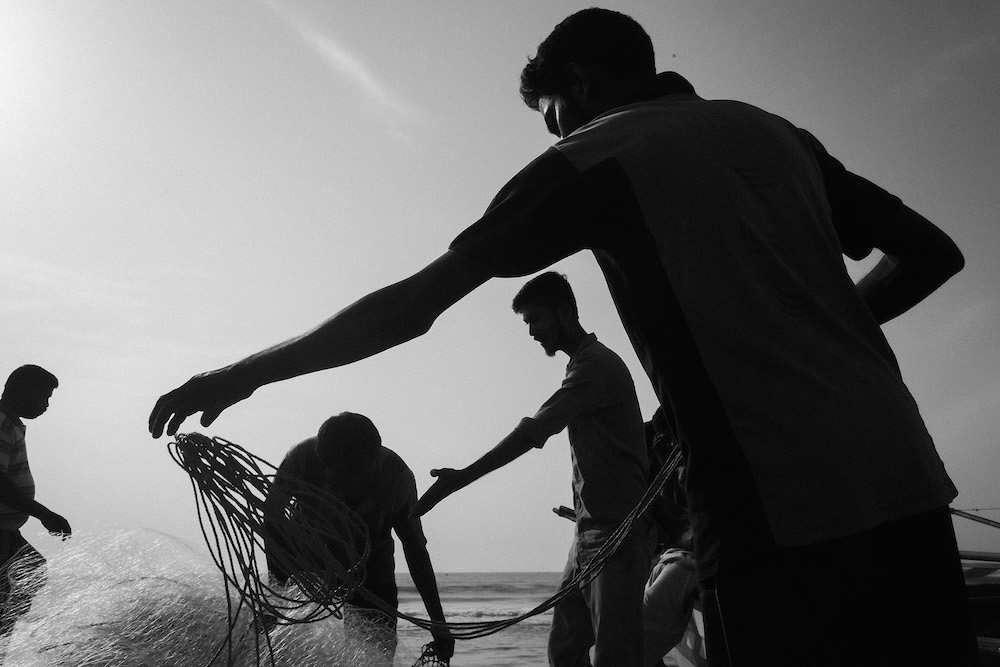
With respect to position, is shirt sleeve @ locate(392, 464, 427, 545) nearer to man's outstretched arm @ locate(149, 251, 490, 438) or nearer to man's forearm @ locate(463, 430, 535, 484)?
man's forearm @ locate(463, 430, 535, 484)

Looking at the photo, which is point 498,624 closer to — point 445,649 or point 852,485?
point 852,485

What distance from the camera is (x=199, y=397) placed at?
1.32 m

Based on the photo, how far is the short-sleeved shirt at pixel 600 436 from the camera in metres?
3.45

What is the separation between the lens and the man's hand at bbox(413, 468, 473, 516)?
3.07 m

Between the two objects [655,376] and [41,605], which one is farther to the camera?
[41,605]

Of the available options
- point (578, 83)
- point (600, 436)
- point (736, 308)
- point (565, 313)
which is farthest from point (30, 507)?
point (736, 308)

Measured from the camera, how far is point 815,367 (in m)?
1.16

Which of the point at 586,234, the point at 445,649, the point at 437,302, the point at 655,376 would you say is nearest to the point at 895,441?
the point at 655,376

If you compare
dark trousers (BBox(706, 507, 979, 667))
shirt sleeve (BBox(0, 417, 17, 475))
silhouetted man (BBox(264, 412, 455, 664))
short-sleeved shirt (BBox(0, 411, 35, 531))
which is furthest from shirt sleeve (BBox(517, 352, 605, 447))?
shirt sleeve (BBox(0, 417, 17, 475))

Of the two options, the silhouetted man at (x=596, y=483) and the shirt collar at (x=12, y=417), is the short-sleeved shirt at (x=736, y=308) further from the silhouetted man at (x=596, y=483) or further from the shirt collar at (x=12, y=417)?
the shirt collar at (x=12, y=417)

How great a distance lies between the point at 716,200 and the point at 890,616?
69 centimetres

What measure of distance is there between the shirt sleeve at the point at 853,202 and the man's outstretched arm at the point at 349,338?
77cm

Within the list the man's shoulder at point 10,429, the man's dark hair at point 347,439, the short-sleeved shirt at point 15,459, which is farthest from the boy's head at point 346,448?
the man's shoulder at point 10,429

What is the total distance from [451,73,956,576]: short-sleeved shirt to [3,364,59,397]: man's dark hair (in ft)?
18.5
